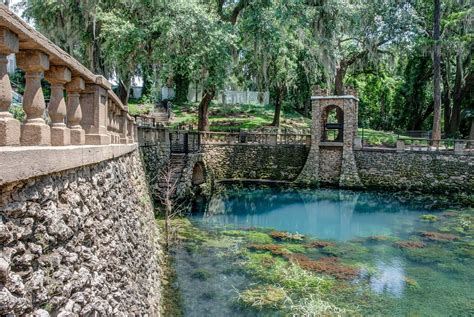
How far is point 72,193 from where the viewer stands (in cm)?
345

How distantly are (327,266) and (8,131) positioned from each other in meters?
10.4

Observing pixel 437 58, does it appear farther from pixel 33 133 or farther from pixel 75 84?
pixel 33 133

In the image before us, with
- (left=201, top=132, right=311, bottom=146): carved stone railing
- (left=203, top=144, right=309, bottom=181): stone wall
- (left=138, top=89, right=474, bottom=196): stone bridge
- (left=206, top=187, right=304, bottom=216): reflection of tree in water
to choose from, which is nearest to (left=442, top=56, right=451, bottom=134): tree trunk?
(left=138, top=89, right=474, bottom=196): stone bridge

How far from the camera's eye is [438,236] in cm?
1505

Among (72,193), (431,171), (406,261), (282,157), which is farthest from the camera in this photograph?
(282,157)

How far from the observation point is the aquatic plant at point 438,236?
14.7 m

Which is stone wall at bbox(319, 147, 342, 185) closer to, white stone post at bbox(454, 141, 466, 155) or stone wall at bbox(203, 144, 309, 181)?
stone wall at bbox(203, 144, 309, 181)

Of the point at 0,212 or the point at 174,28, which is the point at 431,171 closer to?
the point at 174,28

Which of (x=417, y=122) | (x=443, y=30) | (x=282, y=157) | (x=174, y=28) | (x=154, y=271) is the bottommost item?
(x=154, y=271)

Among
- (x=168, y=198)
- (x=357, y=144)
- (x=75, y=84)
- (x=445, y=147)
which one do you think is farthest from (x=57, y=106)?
(x=445, y=147)

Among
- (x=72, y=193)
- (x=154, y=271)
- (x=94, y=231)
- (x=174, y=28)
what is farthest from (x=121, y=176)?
(x=174, y=28)

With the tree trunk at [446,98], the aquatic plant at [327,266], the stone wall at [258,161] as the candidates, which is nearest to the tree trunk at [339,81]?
the stone wall at [258,161]

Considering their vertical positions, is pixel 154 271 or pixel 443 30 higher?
pixel 443 30

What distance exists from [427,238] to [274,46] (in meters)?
11.5
